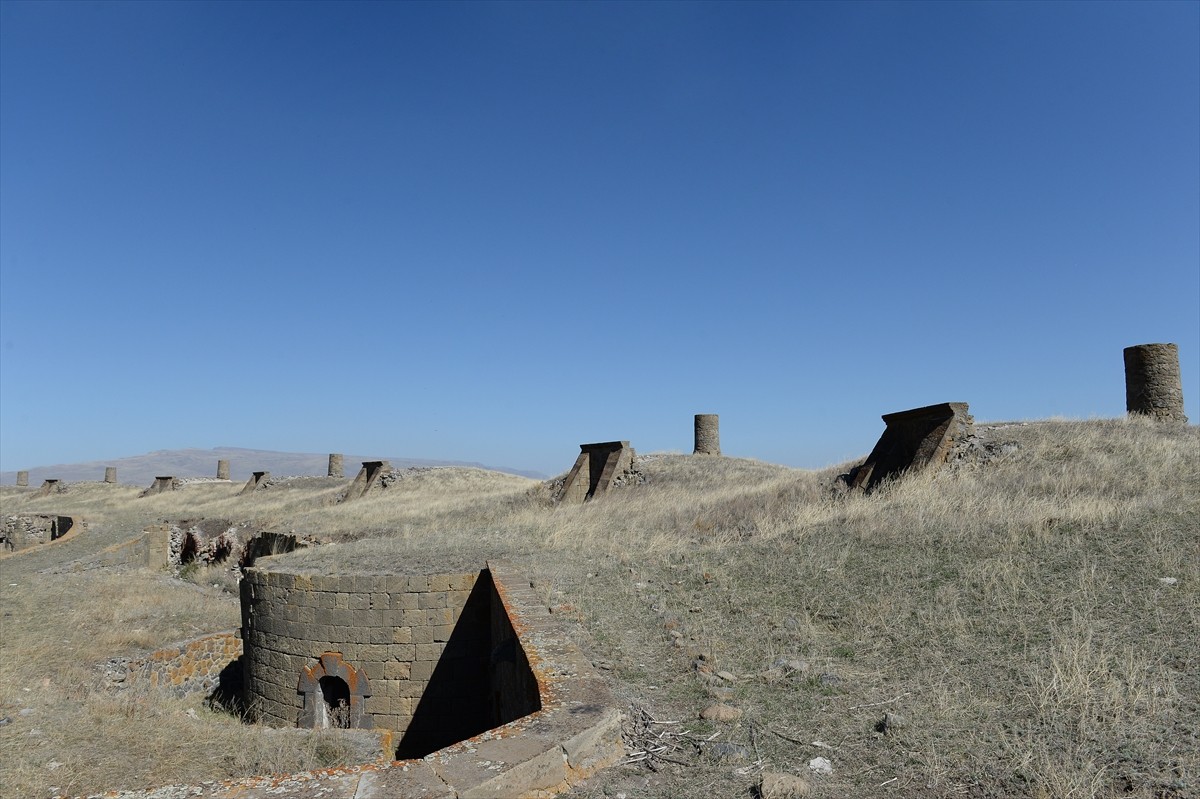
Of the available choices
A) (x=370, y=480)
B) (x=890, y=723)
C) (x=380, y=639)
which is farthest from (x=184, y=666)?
(x=370, y=480)

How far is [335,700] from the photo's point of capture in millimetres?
8727

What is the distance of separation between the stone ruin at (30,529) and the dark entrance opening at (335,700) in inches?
870

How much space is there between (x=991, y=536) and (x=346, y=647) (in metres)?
7.56

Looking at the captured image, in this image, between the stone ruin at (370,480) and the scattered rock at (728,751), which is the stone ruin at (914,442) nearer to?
the scattered rock at (728,751)

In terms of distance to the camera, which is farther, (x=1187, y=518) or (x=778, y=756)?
(x=1187, y=518)

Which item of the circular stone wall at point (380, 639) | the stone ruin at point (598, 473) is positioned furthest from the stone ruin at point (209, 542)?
the circular stone wall at point (380, 639)

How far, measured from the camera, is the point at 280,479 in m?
34.7

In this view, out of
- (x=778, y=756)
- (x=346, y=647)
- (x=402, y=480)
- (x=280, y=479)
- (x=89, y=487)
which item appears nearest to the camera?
(x=778, y=756)

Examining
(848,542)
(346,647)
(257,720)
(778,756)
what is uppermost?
(848,542)

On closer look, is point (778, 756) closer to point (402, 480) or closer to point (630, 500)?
point (630, 500)

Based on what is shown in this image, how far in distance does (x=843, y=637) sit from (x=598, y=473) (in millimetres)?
15900

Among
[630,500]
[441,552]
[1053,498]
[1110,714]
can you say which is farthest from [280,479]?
[1110,714]

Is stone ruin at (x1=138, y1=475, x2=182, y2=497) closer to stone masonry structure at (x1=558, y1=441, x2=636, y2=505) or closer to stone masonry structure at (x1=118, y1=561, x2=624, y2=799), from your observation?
stone masonry structure at (x1=558, y1=441, x2=636, y2=505)

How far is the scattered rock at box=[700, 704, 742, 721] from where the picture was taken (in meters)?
4.09
